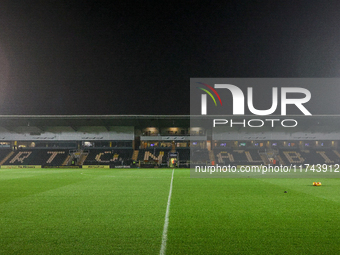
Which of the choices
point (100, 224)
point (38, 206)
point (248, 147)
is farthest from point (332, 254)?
point (248, 147)

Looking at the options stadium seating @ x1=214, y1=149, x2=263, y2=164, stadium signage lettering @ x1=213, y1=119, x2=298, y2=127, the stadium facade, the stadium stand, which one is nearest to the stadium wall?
the stadium facade

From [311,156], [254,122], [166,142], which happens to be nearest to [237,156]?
[254,122]

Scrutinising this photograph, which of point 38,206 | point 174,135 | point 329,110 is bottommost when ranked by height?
point 38,206

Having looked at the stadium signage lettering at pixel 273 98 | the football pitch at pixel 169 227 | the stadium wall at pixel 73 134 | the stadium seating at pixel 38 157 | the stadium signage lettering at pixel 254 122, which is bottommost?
the stadium seating at pixel 38 157

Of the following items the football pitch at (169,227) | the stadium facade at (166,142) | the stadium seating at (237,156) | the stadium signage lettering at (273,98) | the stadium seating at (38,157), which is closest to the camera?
the football pitch at (169,227)

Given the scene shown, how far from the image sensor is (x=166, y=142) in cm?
5131

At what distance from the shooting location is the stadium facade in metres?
47.8

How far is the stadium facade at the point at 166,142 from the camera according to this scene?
47812 millimetres

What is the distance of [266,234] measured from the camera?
16.2 feet

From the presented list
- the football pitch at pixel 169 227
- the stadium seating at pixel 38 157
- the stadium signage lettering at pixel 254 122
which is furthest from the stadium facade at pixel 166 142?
the football pitch at pixel 169 227

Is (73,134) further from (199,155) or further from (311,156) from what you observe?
(311,156)

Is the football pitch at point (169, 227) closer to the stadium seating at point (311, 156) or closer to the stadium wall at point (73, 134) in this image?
the stadium wall at point (73, 134)

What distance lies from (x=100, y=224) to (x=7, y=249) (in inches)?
73.5

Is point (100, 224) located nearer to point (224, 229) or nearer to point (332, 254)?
point (224, 229)
